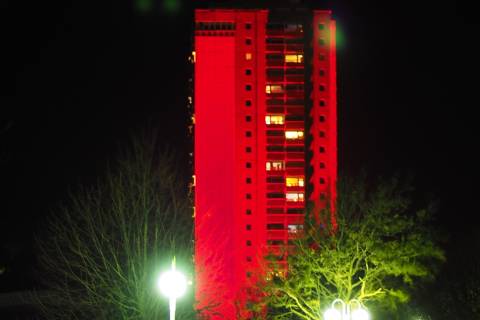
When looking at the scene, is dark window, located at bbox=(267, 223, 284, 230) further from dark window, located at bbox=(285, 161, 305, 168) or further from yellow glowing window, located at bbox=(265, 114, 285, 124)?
yellow glowing window, located at bbox=(265, 114, 285, 124)

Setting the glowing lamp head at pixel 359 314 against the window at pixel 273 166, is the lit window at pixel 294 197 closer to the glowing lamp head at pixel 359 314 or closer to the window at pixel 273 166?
the window at pixel 273 166

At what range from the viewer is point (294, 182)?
66.1 m

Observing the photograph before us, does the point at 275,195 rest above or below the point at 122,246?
above

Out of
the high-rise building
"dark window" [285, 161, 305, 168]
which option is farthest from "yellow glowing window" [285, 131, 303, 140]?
"dark window" [285, 161, 305, 168]

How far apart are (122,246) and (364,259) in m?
9.02

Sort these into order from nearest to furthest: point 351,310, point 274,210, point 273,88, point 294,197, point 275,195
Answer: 1. point 351,310
2. point 274,210
3. point 275,195
4. point 294,197
5. point 273,88

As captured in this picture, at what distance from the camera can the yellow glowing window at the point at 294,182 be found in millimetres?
65812

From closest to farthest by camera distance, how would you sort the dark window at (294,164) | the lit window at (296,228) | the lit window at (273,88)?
the lit window at (296,228)
the dark window at (294,164)
the lit window at (273,88)

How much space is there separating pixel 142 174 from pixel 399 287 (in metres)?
10.6

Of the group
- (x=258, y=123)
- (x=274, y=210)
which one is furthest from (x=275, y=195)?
(x=258, y=123)

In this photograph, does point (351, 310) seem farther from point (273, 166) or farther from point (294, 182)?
point (294, 182)

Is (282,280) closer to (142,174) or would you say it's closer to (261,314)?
(261,314)

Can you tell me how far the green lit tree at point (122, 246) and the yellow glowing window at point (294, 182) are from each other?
43.2 metres

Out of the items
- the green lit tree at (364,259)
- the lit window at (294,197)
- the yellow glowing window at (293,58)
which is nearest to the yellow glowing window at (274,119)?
the yellow glowing window at (293,58)
